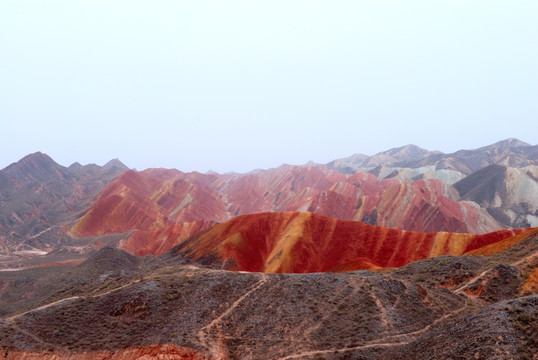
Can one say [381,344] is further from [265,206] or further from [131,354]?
[265,206]

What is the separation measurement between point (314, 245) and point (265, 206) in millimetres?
96754

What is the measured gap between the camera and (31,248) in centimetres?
9969

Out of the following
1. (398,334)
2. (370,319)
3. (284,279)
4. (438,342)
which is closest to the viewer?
(438,342)

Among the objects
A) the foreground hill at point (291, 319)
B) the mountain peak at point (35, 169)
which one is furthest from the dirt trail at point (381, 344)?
the mountain peak at point (35, 169)

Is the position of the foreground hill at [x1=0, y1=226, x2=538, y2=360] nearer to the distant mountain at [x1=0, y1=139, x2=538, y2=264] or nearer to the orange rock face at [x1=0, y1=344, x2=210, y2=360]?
the orange rock face at [x1=0, y1=344, x2=210, y2=360]

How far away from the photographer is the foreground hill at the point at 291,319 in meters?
18.3

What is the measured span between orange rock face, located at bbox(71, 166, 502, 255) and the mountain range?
24.7 inches

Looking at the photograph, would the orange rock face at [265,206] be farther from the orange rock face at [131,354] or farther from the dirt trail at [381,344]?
the dirt trail at [381,344]

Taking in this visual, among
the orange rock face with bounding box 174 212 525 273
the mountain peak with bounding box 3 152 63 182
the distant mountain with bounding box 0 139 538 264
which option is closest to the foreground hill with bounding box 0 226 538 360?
the orange rock face with bounding box 174 212 525 273

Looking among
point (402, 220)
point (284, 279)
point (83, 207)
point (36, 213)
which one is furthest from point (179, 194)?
point (284, 279)

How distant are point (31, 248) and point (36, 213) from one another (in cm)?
3561

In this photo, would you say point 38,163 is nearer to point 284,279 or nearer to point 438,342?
point 284,279

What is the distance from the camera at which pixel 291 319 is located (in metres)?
25.8

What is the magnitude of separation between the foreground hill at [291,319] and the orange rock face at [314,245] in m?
22.1
